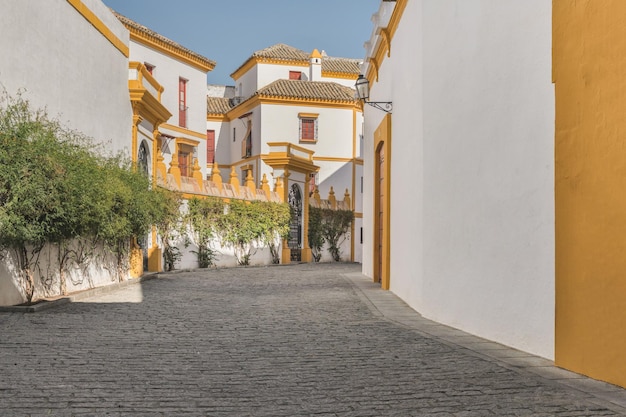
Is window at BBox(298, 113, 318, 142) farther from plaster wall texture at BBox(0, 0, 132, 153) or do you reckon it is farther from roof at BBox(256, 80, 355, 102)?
plaster wall texture at BBox(0, 0, 132, 153)

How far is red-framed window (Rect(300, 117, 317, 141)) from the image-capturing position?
115ft

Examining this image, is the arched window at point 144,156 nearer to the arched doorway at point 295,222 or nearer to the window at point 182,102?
the arched doorway at point 295,222

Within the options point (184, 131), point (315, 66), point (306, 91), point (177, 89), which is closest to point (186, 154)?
point (184, 131)

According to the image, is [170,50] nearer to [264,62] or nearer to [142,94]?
[264,62]

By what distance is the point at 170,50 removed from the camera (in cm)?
2809

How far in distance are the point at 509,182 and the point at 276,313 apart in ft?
12.6

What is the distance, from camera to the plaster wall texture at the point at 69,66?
31.6ft

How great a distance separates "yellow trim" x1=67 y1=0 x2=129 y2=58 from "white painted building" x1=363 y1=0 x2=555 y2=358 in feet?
19.3

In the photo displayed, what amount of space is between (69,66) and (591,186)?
374 inches

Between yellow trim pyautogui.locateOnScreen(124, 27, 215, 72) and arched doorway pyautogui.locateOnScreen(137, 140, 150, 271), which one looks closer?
arched doorway pyautogui.locateOnScreen(137, 140, 150, 271)

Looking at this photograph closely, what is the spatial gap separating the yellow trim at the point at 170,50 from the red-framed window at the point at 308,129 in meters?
6.03

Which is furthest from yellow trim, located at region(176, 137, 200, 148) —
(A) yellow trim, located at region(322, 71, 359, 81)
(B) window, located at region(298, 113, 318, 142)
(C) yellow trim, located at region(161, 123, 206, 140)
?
(A) yellow trim, located at region(322, 71, 359, 81)

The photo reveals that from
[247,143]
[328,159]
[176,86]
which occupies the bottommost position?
[328,159]

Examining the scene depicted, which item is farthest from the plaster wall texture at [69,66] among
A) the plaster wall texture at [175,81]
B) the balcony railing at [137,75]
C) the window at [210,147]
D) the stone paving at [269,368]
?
the window at [210,147]
